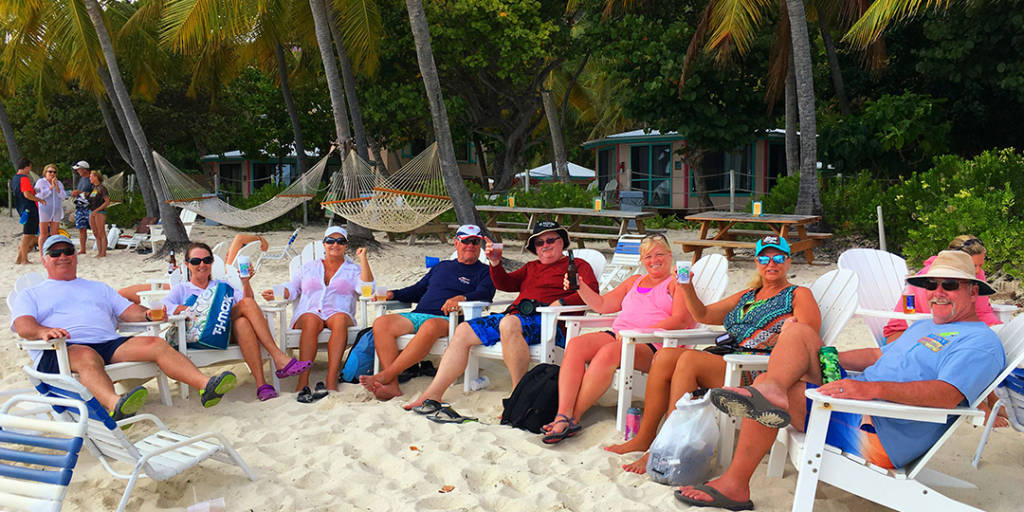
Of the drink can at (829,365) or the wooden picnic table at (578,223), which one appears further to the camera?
the wooden picnic table at (578,223)

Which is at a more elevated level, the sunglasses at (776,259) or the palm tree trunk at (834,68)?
the palm tree trunk at (834,68)

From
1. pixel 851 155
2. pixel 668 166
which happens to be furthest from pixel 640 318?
pixel 668 166

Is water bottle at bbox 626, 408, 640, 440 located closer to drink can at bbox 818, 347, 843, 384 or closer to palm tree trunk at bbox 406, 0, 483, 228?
drink can at bbox 818, 347, 843, 384

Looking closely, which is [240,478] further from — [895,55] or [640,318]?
[895,55]

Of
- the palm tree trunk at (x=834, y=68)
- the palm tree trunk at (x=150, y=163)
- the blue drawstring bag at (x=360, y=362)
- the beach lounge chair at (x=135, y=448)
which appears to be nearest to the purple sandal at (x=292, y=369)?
the blue drawstring bag at (x=360, y=362)

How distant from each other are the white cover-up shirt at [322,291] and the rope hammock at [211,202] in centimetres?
572

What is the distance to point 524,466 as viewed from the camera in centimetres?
310

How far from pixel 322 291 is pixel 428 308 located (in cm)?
66

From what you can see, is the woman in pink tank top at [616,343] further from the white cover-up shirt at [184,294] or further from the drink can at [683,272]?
the white cover-up shirt at [184,294]

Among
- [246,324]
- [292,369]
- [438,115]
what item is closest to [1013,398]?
[292,369]

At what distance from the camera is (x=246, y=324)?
13.4 feet

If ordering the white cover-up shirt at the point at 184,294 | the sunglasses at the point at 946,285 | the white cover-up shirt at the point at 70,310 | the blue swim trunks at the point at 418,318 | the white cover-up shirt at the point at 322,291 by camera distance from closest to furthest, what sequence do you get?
the sunglasses at the point at 946,285 < the white cover-up shirt at the point at 70,310 < the white cover-up shirt at the point at 184,294 < the blue swim trunks at the point at 418,318 < the white cover-up shirt at the point at 322,291

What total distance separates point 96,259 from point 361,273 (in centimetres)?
750

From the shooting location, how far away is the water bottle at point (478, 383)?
165 inches
